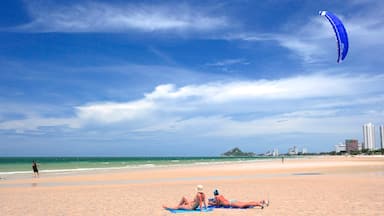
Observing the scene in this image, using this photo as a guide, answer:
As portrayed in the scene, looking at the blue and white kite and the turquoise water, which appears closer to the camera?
the blue and white kite

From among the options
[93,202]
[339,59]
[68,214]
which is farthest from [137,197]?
[339,59]

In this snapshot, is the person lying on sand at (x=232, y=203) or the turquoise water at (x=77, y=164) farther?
the turquoise water at (x=77, y=164)

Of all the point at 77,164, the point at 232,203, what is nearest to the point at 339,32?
the point at 232,203

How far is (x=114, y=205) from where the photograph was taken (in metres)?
12.3

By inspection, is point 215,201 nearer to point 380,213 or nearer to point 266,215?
point 266,215

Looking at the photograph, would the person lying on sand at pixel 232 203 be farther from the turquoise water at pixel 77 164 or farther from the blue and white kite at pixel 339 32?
the turquoise water at pixel 77 164

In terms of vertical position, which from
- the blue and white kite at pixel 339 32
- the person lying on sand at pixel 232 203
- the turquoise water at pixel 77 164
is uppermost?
the blue and white kite at pixel 339 32

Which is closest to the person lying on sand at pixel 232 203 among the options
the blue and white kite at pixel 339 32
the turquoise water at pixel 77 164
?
the blue and white kite at pixel 339 32

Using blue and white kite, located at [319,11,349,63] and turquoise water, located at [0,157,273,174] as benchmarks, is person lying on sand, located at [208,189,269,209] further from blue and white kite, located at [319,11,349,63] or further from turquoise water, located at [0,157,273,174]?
turquoise water, located at [0,157,273,174]

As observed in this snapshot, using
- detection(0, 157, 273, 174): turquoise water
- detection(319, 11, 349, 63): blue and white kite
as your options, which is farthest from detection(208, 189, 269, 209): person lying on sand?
detection(0, 157, 273, 174): turquoise water

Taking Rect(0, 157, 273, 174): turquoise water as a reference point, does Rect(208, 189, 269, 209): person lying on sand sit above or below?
above

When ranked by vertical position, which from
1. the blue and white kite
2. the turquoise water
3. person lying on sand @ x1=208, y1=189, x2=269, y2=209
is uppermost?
the blue and white kite

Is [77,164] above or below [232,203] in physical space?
below

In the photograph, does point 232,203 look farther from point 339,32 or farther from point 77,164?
point 77,164
